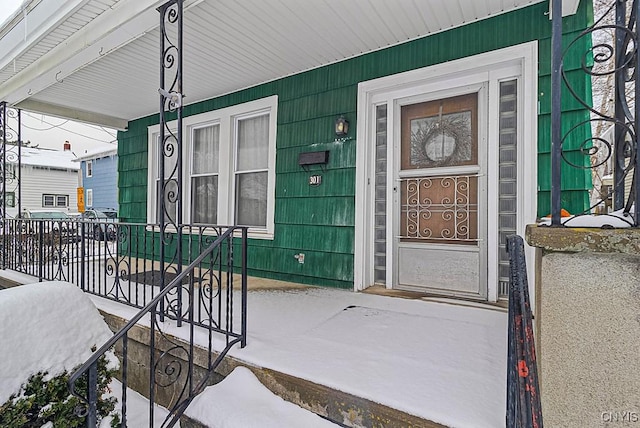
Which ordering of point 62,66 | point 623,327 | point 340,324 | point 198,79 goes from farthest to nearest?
point 198,79
point 62,66
point 340,324
point 623,327

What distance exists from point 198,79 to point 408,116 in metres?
2.59

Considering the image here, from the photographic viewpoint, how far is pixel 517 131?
2.78 m

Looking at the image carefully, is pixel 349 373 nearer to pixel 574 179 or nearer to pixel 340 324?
pixel 340 324

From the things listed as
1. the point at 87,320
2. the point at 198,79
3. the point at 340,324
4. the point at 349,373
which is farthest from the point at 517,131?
the point at 198,79

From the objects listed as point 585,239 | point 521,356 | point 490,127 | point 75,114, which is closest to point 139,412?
point 521,356

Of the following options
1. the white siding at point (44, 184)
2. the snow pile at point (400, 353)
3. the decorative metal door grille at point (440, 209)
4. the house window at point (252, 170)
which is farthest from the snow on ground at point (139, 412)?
the white siding at point (44, 184)

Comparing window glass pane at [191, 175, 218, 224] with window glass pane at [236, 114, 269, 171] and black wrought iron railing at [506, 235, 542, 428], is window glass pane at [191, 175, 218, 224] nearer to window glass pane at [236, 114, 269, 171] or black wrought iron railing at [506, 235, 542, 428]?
window glass pane at [236, 114, 269, 171]

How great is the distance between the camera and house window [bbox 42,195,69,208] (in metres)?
16.3

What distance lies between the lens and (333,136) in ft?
12.0

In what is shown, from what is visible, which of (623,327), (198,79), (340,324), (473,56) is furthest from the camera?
(198,79)

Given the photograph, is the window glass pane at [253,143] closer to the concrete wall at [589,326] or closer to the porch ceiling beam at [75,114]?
the porch ceiling beam at [75,114]

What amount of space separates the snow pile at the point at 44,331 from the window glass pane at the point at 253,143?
2.78m

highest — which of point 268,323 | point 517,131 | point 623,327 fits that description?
point 517,131

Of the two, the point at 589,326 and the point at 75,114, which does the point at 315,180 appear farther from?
the point at 75,114
